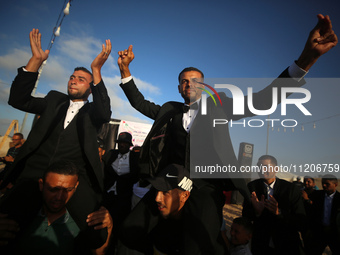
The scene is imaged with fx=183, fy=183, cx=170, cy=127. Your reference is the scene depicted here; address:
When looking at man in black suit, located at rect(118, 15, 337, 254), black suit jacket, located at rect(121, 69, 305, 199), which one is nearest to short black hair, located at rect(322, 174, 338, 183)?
man in black suit, located at rect(118, 15, 337, 254)

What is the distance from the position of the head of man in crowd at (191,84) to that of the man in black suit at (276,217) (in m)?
2.18

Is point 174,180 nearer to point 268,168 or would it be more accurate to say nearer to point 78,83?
point 78,83

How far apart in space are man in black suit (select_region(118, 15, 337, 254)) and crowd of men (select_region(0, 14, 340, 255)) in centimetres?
1

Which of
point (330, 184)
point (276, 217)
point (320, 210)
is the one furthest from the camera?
point (330, 184)

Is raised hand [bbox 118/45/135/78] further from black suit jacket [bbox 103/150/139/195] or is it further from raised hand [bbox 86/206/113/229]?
black suit jacket [bbox 103/150/139/195]

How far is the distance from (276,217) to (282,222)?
0.13 m

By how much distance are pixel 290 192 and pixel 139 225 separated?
11.1 ft

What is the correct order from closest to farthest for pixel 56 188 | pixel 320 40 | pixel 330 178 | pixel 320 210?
pixel 320 40, pixel 56 188, pixel 320 210, pixel 330 178

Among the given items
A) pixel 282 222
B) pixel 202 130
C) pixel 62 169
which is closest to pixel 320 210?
pixel 282 222

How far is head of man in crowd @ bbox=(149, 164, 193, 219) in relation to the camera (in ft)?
7.07

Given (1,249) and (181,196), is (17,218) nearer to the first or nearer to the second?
(1,249)

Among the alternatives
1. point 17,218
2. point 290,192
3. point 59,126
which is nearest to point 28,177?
point 17,218

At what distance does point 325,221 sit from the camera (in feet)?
16.0

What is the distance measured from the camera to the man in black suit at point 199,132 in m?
1.77
